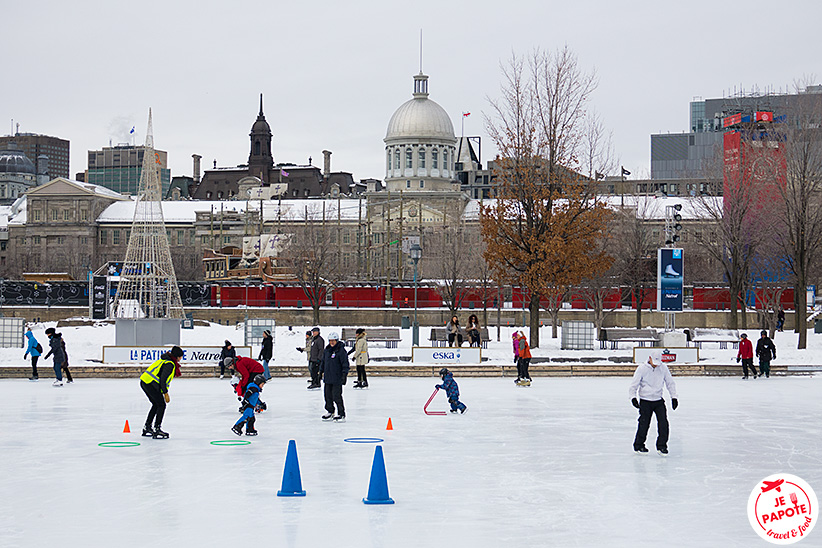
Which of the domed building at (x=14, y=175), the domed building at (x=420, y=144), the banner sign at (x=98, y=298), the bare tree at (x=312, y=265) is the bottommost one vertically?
the banner sign at (x=98, y=298)

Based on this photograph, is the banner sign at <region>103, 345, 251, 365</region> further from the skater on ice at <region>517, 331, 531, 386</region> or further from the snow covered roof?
the snow covered roof

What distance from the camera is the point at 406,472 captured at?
12.6 meters

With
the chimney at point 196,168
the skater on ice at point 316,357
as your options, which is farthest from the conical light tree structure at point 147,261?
the chimney at point 196,168

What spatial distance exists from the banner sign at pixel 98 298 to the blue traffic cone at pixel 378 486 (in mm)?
35822

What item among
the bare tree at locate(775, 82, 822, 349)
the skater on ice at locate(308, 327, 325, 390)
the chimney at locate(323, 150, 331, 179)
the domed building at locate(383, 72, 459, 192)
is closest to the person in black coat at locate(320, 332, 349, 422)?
the skater on ice at locate(308, 327, 325, 390)

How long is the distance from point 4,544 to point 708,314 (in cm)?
4631

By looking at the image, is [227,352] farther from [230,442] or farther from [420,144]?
[420,144]

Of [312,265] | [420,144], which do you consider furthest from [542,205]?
[420,144]

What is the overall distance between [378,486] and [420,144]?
99.3 m

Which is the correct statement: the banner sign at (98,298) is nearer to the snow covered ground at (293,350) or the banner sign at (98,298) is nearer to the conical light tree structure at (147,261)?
the snow covered ground at (293,350)

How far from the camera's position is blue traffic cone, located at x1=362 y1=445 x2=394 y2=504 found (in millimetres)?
10648

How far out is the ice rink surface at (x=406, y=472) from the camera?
9461mm

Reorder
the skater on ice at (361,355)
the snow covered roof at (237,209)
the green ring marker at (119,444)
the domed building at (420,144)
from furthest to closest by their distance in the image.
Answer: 1. the domed building at (420,144)
2. the snow covered roof at (237,209)
3. the skater on ice at (361,355)
4. the green ring marker at (119,444)

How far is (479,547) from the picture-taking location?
888cm
